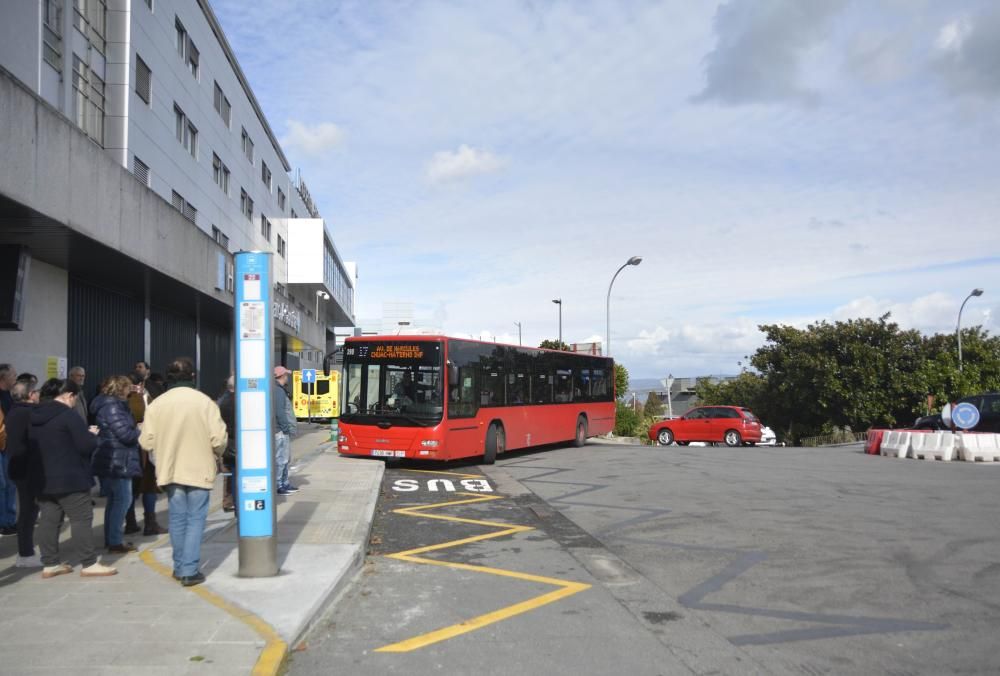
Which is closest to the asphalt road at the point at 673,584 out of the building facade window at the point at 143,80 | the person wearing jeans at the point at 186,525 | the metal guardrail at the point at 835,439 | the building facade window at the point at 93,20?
the person wearing jeans at the point at 186,525

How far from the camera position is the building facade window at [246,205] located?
34000 millimetres

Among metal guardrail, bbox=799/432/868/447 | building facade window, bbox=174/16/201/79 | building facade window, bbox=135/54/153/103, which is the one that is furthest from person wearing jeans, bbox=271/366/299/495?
metal guardrail, bbox=799/432/868/447

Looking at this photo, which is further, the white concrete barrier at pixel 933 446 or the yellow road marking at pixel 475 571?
the white concrete barrier at pixel 933 446

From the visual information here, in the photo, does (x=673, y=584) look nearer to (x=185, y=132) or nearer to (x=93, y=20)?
(x=93, y=20)

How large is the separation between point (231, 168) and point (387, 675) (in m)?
30.1

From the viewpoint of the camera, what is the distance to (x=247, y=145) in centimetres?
3531

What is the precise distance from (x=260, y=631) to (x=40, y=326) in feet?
28.2

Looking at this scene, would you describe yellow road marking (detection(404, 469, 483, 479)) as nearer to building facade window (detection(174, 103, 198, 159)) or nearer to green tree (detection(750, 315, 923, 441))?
building facade window (detection(174, 103, 198, 159))

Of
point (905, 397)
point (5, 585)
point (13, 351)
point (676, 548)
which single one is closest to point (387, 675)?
point (5, 585)

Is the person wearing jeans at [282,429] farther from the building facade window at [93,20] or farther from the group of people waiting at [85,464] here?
the building facade window at [93,20]

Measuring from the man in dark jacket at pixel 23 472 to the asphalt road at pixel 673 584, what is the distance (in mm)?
2800

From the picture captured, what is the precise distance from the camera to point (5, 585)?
6.29 metres

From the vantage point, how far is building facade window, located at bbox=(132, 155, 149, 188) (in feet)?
68.4

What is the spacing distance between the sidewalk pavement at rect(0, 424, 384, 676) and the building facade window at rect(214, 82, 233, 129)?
80.4 feet
